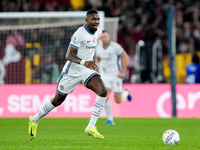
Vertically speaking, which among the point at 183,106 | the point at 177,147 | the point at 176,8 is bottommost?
the point at 183,106

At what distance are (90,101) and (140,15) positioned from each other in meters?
7.27

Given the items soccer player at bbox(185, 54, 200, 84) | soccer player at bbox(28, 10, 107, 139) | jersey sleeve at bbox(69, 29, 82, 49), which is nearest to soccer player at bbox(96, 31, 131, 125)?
soccer player at bbox(28, 10, 107, 139)

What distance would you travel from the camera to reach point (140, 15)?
67.4 ft

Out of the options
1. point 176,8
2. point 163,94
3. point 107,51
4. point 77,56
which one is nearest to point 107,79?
point 107,51

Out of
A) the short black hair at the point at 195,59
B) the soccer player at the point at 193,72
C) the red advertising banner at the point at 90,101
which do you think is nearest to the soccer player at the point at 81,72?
the red advertising banner at the point at 90,101

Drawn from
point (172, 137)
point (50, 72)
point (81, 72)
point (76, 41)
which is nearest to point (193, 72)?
point (50, 72)

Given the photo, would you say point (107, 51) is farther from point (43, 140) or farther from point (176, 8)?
point (176, 8)

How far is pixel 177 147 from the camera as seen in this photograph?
6461 mm

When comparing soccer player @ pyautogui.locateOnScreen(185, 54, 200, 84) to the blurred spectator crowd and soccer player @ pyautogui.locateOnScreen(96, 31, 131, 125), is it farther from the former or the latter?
soccer player @ pyautogui.locateOnScreen(96, 31, 131, 125)

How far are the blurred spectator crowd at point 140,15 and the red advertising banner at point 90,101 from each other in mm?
3252

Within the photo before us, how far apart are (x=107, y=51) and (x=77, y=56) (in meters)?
4.39

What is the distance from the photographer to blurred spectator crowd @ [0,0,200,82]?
18.8 metres

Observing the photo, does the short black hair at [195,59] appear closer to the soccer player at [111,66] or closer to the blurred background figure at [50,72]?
the blurred background figure at [50,72]

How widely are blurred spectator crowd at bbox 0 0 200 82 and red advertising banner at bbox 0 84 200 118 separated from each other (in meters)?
3.25
